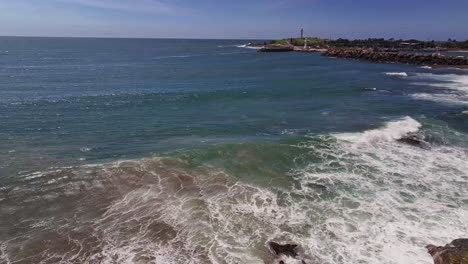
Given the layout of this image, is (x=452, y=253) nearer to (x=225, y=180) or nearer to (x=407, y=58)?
(x=225, y=180)

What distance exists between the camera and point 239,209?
1716cm

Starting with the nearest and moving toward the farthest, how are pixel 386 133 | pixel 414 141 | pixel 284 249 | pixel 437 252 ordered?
pixel 437 252, pixel 284 249, pixel 414 141, pixel 386 133

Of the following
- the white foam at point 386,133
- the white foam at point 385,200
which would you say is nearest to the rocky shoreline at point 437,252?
the white foam at point 385,200

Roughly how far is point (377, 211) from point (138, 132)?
18.6 m

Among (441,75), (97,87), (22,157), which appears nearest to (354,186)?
(22,157)

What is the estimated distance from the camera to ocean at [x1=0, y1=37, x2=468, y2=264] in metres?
14.4

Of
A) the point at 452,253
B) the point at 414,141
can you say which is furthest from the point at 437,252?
the point at 414,141

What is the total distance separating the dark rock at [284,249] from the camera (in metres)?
13.8

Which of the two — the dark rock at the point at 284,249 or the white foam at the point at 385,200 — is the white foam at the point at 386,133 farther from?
the dark rock at the point at 284,249

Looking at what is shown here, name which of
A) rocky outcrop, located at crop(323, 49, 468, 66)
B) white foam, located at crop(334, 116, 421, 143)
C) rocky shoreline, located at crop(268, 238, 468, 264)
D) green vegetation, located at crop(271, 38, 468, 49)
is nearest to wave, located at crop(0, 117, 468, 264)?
rocky shoreline, located at crop(268, 238, 468, 264)

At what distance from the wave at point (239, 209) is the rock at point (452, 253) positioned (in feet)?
1.86

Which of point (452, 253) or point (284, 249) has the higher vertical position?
point (452, 253)

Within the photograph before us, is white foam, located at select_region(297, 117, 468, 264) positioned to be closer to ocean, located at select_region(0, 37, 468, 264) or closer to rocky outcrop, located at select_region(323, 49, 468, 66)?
ocean, located at select_region(0, 37, 468, 264)

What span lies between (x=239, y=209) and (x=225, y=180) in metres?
3.25
